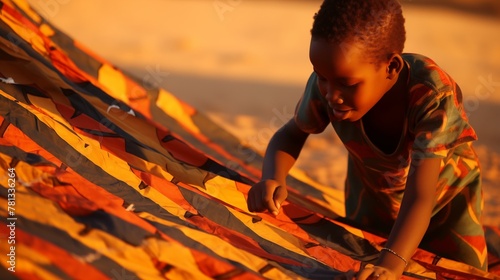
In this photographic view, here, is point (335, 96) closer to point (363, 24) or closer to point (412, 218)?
point (363, 24)

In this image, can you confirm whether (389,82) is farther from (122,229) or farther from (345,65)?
(122,229)

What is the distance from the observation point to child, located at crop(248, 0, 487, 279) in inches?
66.1

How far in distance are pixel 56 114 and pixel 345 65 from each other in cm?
93

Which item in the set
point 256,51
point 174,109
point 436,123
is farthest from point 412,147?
point 256,51

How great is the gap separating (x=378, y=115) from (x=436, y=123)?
0.21m

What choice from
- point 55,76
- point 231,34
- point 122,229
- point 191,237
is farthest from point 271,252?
point 231,34

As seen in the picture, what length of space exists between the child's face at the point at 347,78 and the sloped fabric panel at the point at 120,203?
41 centimetres

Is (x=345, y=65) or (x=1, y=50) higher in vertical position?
(x=345, y=65)

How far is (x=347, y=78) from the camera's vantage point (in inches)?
66.2

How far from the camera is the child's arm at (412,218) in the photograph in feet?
5.48

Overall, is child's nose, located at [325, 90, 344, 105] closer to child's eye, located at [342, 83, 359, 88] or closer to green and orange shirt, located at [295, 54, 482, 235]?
child's eye, located at [342, 83, 359, 88]

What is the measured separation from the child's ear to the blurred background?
1705 millimetres

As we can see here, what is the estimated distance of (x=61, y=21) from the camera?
702cm

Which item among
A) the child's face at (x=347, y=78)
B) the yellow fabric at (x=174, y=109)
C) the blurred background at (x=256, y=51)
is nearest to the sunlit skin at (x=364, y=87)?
the child's face at (x=347, y=78)
